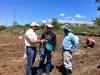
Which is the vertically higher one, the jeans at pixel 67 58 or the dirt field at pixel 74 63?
the jeans at pixel 67 58

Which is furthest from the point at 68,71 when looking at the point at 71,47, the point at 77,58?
the point at 77,58

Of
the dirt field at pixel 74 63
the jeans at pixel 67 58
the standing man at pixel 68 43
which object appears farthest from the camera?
the dirt field at pixel 74 63

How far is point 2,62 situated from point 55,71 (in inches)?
118

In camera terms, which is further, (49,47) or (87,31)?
(87,31)

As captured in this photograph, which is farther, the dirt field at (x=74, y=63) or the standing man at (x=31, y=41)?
the dirt field at (x=74, y=63)

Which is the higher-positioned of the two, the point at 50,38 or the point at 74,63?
the point at 50,38

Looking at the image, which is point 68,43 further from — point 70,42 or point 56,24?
point 56,24

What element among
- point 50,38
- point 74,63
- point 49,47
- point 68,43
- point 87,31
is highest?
point 87,31

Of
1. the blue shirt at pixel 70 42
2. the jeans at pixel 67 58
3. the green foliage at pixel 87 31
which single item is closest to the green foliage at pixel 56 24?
the green foliage at pixel 87 31

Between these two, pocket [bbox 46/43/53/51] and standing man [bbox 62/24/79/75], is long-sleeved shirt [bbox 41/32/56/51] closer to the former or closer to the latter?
pocket [bbox 46/43/53/51]

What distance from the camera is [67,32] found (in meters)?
11.5

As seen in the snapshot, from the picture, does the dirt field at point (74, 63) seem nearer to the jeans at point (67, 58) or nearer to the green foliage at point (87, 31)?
the jeans at point (67, 58)

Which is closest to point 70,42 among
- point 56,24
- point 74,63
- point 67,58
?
point 67,58

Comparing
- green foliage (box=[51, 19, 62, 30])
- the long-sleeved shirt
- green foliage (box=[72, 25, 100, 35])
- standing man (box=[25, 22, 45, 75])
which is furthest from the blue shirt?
green foliage (box=[51, 19, 62, 30])
